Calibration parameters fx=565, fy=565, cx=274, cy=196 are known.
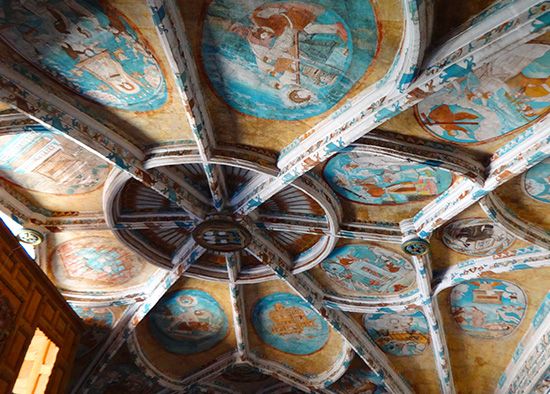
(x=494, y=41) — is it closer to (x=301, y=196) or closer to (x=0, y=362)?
(x=301, y=196)

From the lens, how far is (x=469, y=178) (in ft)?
28.9

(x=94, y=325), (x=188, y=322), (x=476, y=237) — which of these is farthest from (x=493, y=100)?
(x=94, y=325)

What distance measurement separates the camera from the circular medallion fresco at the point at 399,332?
43.6 feet

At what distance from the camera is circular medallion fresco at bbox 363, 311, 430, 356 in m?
13.3

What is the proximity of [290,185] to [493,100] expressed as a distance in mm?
3810

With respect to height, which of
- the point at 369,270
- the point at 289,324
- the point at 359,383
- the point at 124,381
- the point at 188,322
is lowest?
the point at 124,381

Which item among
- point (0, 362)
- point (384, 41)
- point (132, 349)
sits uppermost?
point (384, 41)

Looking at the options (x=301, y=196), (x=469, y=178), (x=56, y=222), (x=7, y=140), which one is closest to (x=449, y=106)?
(x=469, y=178)

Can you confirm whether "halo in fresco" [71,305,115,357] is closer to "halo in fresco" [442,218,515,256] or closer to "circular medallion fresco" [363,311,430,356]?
"circular medallion fresco" [363,311,430,356]

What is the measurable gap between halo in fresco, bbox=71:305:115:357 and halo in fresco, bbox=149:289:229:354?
3.70 ft

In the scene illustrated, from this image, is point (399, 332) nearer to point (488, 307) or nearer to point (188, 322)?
point (488, 307)

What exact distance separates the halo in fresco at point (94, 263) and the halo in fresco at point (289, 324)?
11.2 ft

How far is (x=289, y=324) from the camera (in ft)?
48.1

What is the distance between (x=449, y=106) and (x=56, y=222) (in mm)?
7965
